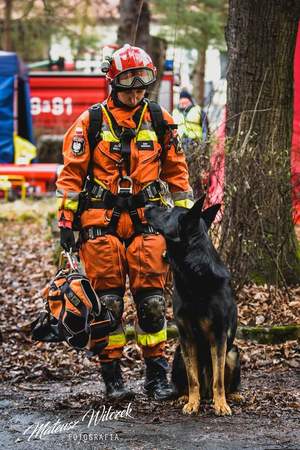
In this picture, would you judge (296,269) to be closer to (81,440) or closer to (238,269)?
(238,269)

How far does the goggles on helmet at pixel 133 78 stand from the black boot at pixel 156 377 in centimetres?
187

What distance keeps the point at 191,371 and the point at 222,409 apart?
0.98ft

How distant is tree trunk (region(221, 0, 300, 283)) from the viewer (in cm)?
795

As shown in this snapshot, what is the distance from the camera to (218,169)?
8023 millimetres

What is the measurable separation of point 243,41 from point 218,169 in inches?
64.6

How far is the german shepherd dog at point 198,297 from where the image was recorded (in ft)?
17.9

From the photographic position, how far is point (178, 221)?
17.9ft

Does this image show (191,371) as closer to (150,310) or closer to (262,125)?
(150,310)

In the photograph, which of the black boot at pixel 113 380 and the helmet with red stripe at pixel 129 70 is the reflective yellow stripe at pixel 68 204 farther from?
the black boot at pixel 113 380

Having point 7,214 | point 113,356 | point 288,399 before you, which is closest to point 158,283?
point 113,356

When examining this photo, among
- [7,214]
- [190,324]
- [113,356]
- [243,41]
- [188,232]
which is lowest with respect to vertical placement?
[7,214]

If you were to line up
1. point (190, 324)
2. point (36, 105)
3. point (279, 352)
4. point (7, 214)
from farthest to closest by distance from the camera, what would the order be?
point (36, 105) → point (7, 214) → point (279, 352) → point (190, 324)

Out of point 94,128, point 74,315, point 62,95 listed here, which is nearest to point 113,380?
point 74,315

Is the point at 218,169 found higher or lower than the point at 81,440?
higher
